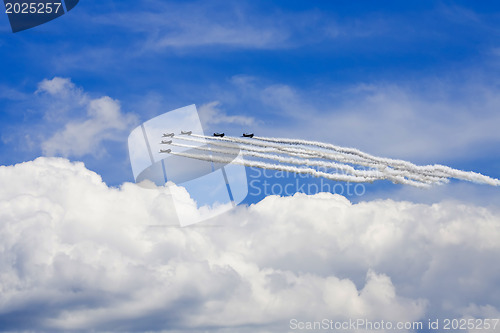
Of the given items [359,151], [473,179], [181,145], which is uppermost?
[181,145]

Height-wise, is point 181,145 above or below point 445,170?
above

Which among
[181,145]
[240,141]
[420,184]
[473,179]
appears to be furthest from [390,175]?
[181,145]

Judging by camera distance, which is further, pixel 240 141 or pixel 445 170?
pixel 240 141

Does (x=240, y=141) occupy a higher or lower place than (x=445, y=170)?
higher

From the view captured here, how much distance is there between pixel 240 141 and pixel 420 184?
163 feet

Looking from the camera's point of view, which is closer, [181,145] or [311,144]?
[311,144]

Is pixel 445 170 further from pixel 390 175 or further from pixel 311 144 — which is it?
pixel 311 144

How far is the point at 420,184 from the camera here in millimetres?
150750

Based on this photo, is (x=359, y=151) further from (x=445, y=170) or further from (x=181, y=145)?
(x=181, y=145)

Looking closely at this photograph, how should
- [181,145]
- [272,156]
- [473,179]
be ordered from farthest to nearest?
[181,145] < [272,156] < [473,179]

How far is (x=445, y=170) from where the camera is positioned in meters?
151

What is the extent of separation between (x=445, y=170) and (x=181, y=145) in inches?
2863

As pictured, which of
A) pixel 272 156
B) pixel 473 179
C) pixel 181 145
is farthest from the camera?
pixel 181 145

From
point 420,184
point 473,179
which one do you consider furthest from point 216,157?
point 473,179
